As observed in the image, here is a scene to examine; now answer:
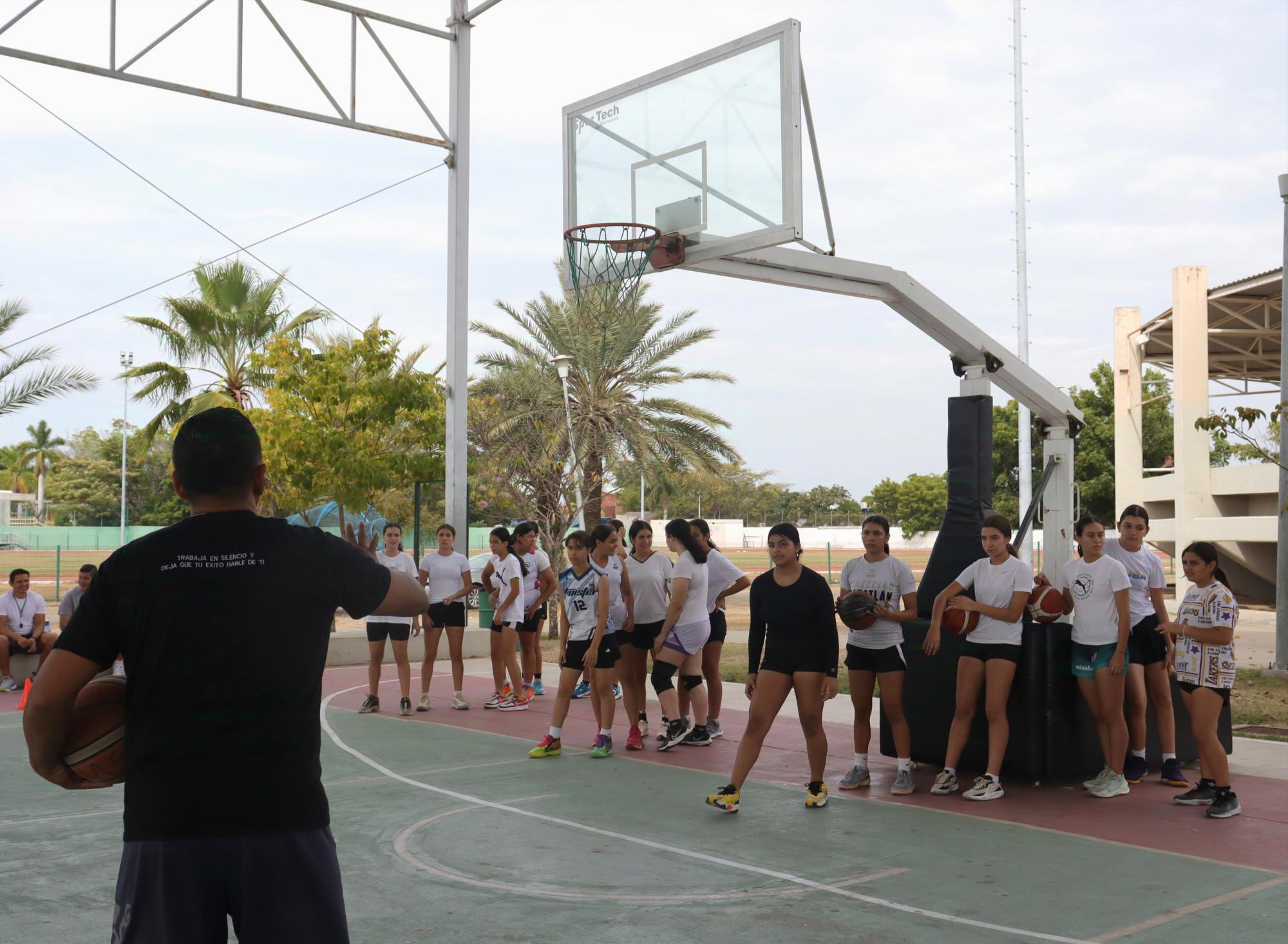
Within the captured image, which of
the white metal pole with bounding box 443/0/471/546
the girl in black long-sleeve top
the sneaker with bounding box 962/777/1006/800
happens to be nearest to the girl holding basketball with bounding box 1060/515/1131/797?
the sneaker with bounding box 962/777/1006/800

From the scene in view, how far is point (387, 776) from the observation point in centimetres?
903

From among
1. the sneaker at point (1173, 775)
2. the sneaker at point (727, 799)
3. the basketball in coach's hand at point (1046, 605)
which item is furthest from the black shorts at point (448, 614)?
the sneaker at point (1173, 775)

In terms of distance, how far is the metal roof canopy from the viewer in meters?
28.9

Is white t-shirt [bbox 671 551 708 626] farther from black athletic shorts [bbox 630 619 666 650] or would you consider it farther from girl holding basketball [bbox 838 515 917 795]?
girl holding basketball [bbox 838 515 917 795]

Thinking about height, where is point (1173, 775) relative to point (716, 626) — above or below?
below

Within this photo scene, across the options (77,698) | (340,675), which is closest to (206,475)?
(77,698)

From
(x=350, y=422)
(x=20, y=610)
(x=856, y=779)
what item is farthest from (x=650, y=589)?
(x=350, y=422)

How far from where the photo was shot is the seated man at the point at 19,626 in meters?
14.9

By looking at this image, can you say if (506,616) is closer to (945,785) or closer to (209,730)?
(945,785)

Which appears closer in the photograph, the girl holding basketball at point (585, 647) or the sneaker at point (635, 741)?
the girl holding basketball at point (585, 647)

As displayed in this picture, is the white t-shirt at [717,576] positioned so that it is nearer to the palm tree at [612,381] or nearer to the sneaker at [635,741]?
the sneaker at [635,741]

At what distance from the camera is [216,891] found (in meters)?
2.67

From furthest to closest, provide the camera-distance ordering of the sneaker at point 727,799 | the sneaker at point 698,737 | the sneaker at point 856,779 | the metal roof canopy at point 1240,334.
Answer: the metal roof canopy at point 1240,334 → the sneaker at point 698,737 → the sneaker at point 856,779 → the sneaker at point 727,799

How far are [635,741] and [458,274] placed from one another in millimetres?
9390
